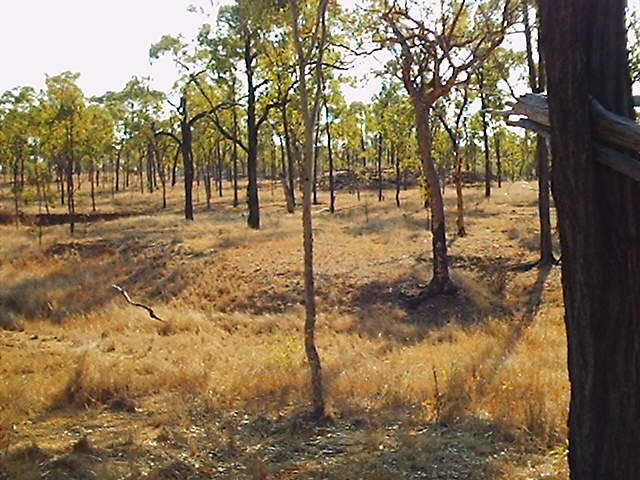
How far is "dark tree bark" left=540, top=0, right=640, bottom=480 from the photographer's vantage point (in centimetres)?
337

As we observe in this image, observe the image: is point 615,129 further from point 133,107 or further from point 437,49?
point 133,107

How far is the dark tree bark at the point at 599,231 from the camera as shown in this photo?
3373 mm

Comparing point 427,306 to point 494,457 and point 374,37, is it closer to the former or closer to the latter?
point 374,37

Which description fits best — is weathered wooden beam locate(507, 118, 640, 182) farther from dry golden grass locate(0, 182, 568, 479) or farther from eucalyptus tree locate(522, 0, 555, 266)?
eucalyptus tree locate(522, 0, 555, 266)

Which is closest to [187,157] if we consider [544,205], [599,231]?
[544,205]

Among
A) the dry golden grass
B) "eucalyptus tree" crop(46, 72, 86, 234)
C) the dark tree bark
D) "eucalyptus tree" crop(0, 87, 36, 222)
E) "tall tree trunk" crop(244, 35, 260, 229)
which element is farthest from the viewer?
"eucalyptus tree" crop(0, 87, 36, 222)

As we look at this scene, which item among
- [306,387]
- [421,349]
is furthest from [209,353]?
[421,349]

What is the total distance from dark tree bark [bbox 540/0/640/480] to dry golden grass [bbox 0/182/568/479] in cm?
183

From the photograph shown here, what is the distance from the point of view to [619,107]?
11.3ft

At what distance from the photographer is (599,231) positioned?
342 cm

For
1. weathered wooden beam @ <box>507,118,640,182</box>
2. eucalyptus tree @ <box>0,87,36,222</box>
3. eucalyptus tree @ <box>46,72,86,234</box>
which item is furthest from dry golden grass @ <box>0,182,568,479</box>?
eucalyptus tree @ <box>0,87,36,222</box>

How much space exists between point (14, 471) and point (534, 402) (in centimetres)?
545

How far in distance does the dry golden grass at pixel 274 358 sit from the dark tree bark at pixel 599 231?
183cm

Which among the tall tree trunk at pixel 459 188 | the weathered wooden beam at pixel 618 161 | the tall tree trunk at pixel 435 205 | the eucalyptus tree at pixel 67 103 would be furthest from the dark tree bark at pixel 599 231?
the eucalyptus tree at pixel 67 103
